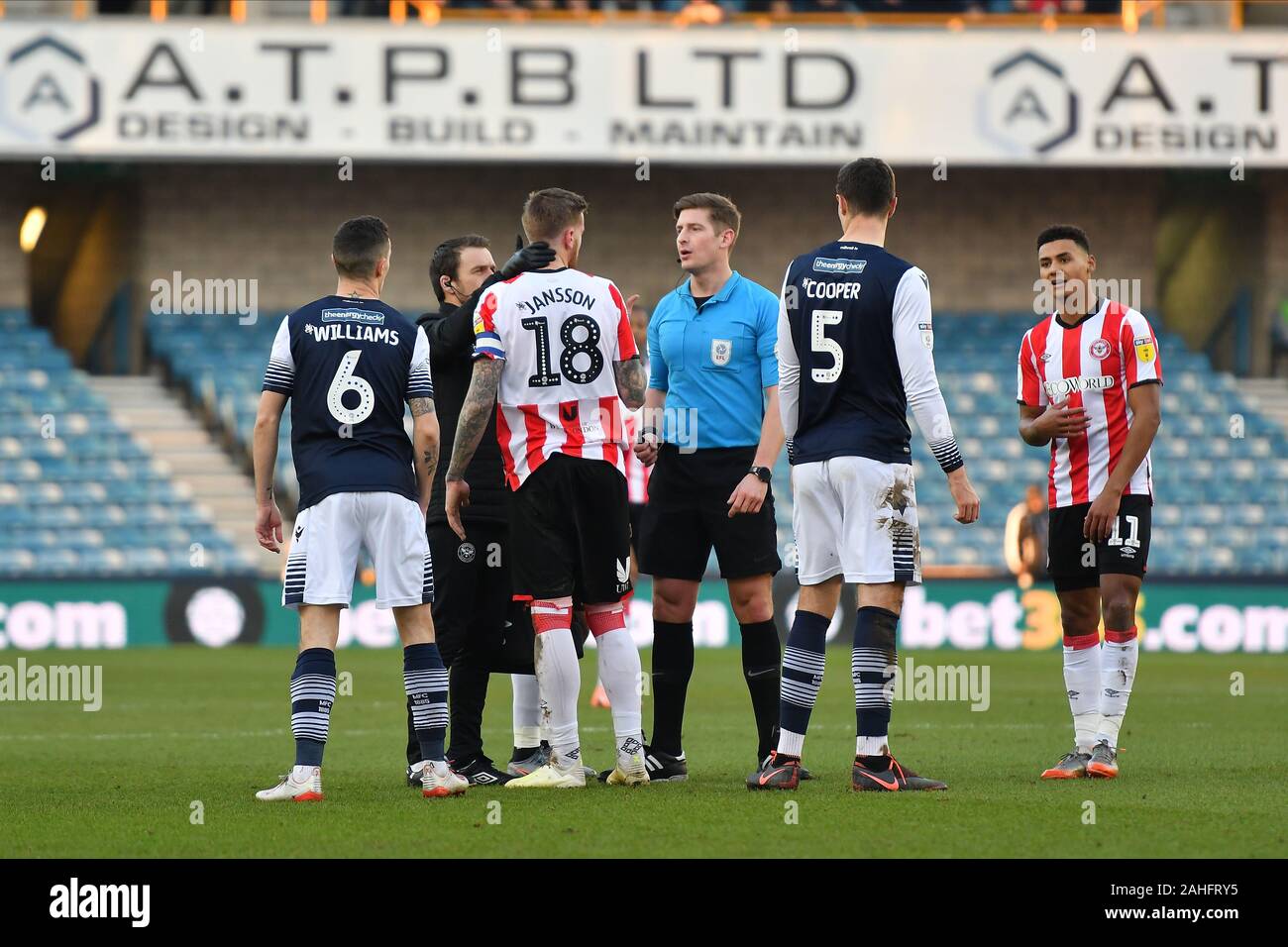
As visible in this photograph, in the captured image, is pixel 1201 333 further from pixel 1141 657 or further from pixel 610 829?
pixel 610 829

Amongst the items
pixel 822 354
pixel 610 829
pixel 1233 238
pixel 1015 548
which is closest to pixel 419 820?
pixel 610 829

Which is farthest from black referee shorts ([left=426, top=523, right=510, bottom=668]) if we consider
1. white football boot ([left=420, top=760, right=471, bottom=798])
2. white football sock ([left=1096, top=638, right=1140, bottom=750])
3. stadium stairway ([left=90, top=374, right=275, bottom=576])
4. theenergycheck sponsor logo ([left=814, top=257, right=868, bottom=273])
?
stadium stairway ([left=90, top=374, right=275, bottom=576])

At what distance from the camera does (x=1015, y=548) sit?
2089 centimetres

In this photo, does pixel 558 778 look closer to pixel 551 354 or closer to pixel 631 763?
pixel 631 763

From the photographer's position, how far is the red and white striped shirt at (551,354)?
7.08 metres

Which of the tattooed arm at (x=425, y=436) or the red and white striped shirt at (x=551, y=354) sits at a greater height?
the red and white striped shirt at (x=551, y=354)

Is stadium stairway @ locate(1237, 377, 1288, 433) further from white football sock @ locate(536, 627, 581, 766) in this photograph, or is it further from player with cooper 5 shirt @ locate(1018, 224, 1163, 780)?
white football sock @ locate(536, 627, 581, 766)

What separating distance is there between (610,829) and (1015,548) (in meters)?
15.5

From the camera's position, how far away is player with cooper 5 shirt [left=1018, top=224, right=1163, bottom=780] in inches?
301

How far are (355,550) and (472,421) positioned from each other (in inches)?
25.0

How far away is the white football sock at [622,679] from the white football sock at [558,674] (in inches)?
4.5

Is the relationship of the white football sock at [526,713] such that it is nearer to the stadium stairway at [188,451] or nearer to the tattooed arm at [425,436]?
the tattooed arm at [425,436]
